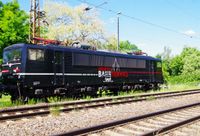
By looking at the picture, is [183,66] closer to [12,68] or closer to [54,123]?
[12,68]

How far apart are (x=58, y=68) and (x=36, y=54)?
178 centimetres

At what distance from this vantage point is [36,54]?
18344 mm

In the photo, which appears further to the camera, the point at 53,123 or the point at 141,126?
the point at 53,123

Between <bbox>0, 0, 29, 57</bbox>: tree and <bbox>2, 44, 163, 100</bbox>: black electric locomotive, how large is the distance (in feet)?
41.9

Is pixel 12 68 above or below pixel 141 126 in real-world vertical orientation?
above

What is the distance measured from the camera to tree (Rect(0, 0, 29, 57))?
Result: 33.1m

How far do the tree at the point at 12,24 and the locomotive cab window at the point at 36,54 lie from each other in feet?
50.0

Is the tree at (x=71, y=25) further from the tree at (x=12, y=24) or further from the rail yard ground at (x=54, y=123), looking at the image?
the rail yard ground at (x=54, y=123)

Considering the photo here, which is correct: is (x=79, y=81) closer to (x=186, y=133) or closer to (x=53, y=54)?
(x=53, y=54)

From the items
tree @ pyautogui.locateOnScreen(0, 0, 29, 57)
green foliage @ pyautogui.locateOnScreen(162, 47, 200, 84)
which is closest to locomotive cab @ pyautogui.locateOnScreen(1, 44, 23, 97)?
tree @ pyautogui.locateOnScreen(0, 0, 29, 57)

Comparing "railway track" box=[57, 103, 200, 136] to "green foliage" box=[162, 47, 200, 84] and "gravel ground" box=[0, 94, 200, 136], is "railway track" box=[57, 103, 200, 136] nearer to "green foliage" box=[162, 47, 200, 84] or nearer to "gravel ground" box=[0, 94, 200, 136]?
"gravel ground" box=[0, 94, 200, 136]

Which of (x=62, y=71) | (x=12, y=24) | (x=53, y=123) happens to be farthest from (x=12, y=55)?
(x=12, y=24)

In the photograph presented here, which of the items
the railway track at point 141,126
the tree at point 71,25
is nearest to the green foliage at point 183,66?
the tree at point 71,25

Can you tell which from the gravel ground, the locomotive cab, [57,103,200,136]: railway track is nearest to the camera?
[57,103,200,136]: railway track
